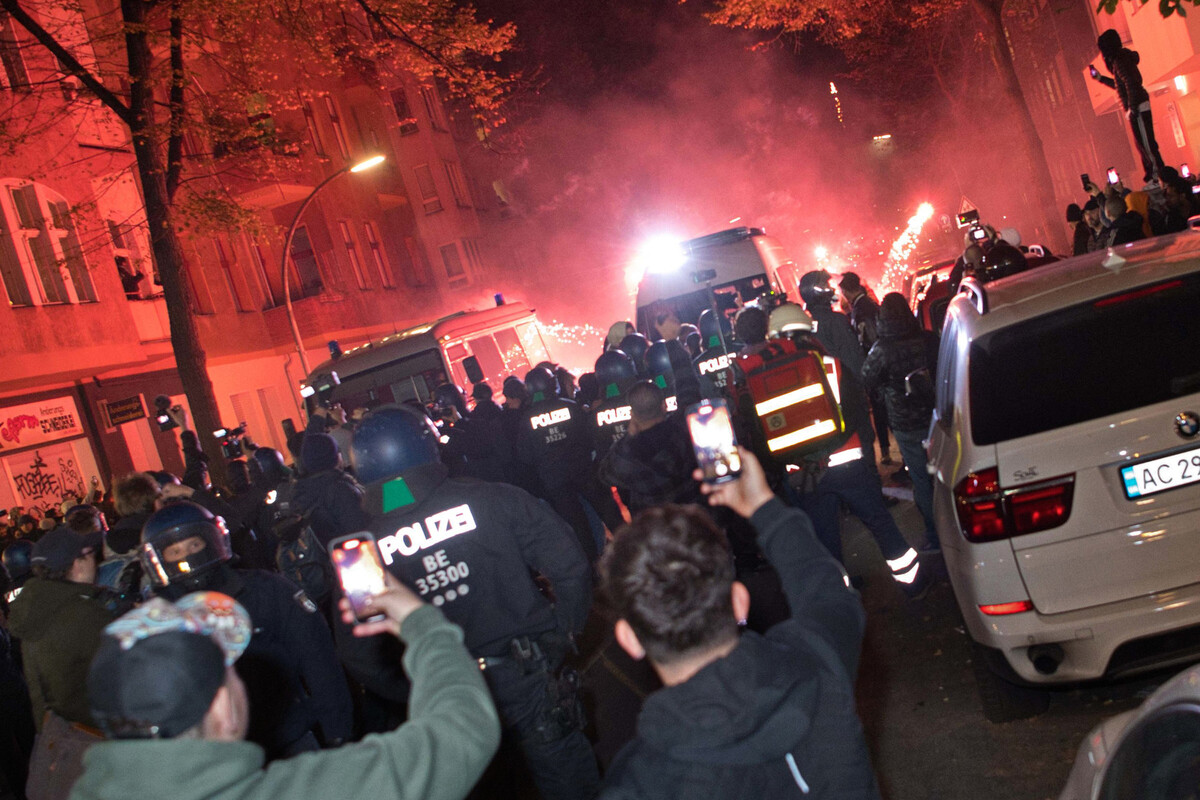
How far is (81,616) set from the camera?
431 cm

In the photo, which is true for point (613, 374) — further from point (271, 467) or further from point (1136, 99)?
point (1136, 99)

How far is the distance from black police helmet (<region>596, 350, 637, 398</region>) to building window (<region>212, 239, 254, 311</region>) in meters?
16.3

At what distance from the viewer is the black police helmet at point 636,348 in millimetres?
9406

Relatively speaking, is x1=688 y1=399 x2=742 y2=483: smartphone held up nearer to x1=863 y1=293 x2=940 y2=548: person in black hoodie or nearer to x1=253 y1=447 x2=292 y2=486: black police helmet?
x1=863 y1=293 x2=940 y2=548: person in black hoodie

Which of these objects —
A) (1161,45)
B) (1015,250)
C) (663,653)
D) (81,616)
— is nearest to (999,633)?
(663,653)

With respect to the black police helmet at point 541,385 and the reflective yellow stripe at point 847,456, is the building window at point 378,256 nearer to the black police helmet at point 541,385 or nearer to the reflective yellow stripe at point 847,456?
the black police helmet at point 541,385

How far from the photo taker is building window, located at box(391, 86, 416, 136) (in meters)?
35.6

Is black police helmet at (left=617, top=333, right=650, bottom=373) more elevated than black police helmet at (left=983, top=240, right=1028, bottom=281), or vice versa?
black police helmet at (left=617, top=333, right=650, bottom=373)

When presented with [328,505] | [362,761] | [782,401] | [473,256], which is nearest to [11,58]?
[328,505]

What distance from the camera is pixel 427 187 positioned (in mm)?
36000

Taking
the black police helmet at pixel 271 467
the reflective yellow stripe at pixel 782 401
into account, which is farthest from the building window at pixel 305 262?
the reflective yellow stripe at pixel 782 401

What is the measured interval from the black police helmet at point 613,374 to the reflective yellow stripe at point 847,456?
9.01ft

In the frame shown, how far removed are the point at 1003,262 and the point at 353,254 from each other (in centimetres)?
2170

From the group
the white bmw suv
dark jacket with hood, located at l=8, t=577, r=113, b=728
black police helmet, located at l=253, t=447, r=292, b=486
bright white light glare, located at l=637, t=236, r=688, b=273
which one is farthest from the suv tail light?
bright white light glare, located at l=637, t=236, r=688, b=273
